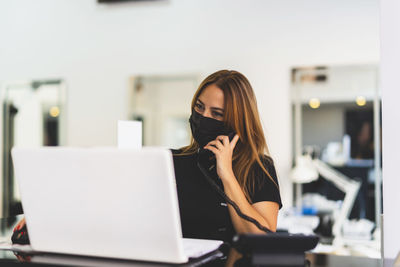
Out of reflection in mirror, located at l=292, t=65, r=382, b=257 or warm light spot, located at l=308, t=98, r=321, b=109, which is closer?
reflection in mirror, located at l=292, t=65, r=382, b=257

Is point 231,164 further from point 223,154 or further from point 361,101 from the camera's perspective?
point 361,101

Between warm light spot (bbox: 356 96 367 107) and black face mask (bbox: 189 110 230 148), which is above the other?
warm light spot (bbox: 356 96 367 107)

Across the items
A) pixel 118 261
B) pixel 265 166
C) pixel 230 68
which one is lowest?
pixel 118 261

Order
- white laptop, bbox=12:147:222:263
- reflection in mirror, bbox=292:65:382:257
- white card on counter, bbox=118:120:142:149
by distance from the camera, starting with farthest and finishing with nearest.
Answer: reflection in mirror, bbox=292:65:382:257
white card on counter, bbox=118:120:142:149
white laptop, bbox=12:147:222:263

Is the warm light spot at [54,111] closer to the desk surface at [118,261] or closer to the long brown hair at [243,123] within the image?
the long brown hair at [243,123]

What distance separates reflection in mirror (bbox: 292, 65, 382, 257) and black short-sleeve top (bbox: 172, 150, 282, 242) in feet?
8.12

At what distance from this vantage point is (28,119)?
4.80 meters

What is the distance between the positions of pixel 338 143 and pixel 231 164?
2.78 metres

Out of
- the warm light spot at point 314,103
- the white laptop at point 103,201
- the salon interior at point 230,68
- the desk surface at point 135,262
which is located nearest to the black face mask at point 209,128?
the desk surface at point 135,262

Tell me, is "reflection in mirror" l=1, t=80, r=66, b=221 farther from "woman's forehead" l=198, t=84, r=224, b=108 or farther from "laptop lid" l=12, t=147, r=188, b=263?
"laptop lid" l=12, t=147, r=188, b=263

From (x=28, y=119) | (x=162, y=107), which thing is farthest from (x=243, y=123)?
(x=28, y=119)

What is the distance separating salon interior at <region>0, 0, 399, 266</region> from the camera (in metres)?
3.95

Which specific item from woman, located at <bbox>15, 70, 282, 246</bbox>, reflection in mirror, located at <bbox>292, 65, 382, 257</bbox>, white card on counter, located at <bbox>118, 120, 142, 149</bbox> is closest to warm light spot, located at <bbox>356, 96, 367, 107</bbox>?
reflection in mirror, located at <bbox>292, 65, 382, 257</bbox>

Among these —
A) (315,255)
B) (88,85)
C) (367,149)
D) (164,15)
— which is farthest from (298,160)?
(315,255)
